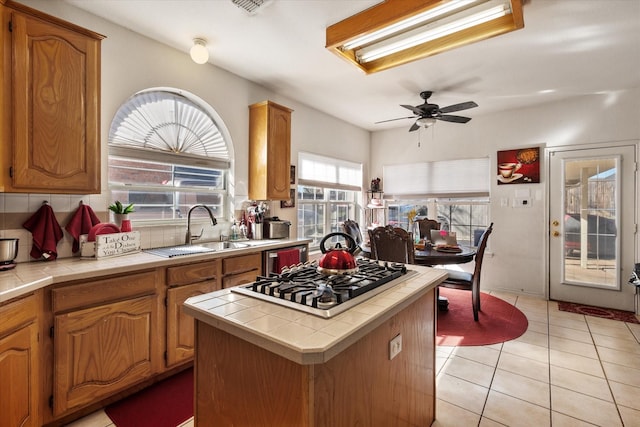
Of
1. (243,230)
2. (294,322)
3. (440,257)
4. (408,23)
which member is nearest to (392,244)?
(440,257)

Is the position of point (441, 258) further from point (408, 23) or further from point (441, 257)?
point (408, 23)

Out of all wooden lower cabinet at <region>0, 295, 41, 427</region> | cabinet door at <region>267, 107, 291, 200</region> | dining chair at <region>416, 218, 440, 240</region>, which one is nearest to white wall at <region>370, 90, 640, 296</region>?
dining chair at <region>416, 218, 440, 240</region>

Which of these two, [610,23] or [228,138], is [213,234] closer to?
[228,138]

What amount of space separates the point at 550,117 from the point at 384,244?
3.11 m

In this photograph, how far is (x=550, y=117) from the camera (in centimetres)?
428

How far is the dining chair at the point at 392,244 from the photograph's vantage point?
312 centimetres

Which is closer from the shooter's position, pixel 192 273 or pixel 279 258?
pixel 192 273

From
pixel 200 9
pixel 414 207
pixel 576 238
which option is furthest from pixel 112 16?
pixel 576 238

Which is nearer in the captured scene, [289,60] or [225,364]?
[225,364]

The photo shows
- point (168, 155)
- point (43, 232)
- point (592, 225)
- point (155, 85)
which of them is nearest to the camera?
point (43, 232)

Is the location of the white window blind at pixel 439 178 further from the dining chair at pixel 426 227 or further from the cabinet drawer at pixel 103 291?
the cabinet drawer at pixel 103 291

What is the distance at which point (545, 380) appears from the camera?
2365 millimetres

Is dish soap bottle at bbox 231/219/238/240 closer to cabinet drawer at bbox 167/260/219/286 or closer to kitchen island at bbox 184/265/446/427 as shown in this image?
cabinet drawer at bbox 167/260/219/286

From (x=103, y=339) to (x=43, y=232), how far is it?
842 mm
